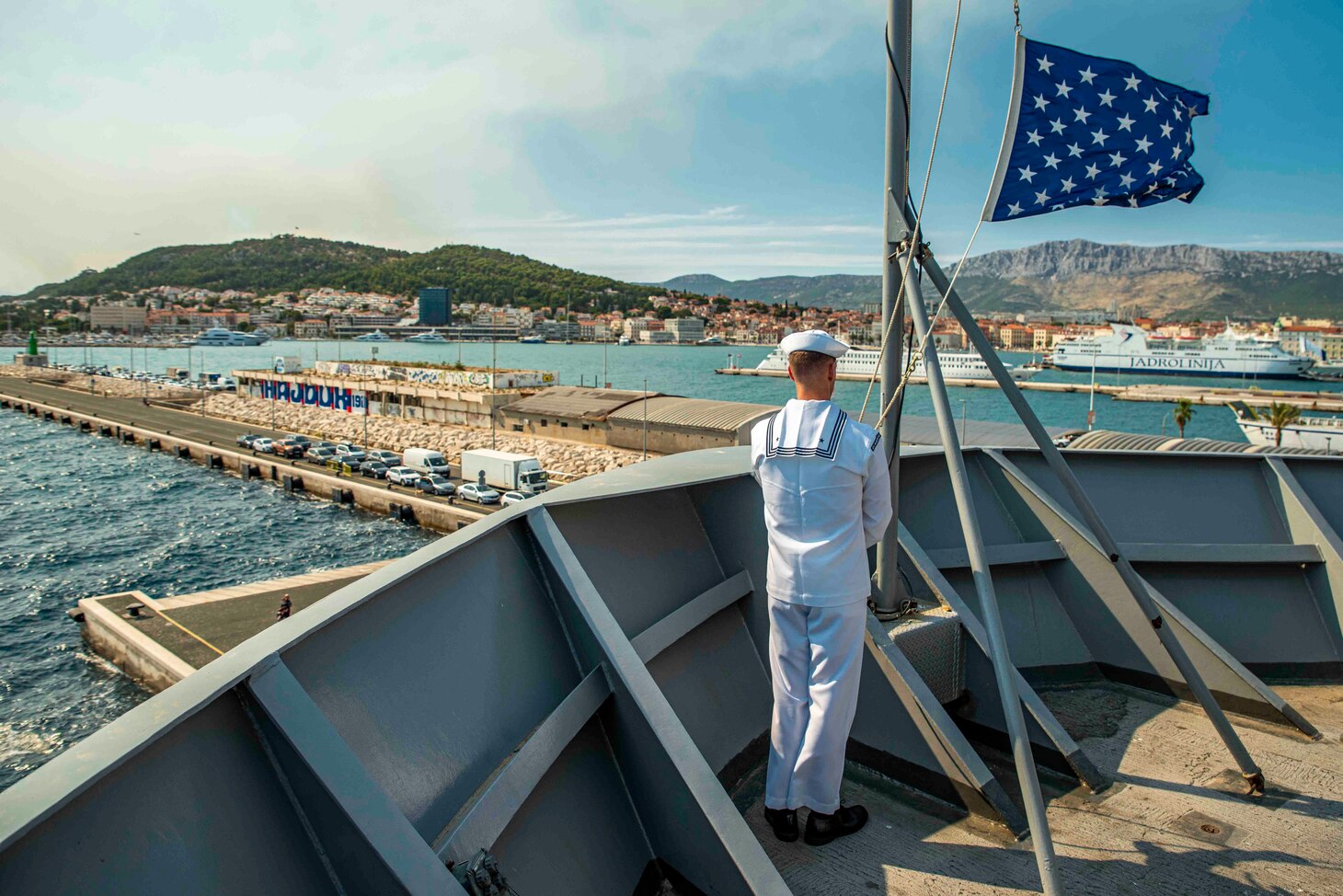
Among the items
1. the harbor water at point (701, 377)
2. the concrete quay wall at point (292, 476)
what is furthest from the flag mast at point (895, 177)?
the harbor water at point (701, 377)

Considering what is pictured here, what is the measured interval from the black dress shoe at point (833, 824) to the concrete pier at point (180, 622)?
12830 millimetres

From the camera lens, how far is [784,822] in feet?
9.94

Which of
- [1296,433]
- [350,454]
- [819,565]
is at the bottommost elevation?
[350,454]

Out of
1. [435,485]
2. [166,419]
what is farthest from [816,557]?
[166,419]

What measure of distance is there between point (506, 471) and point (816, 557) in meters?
27.8

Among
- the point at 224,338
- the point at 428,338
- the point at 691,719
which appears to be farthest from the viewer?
the point at 428,338

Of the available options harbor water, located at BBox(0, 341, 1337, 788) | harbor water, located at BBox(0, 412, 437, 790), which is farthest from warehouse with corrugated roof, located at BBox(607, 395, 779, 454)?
harbor water, located at BBox(0, 412, 437, 790)

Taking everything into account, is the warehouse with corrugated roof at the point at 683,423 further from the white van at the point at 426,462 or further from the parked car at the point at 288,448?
the parked car at the point at 288,448

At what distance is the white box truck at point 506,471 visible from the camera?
2939 cm

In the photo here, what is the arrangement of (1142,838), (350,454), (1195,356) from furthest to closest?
(1195,356) → (350,454) → (1142,838)

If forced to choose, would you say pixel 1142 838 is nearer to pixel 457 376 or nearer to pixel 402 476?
pixel 402 476

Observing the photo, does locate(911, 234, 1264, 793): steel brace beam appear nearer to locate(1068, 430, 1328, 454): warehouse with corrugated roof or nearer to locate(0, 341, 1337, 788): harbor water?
locate(0, 341, 1337, 788): harbor water

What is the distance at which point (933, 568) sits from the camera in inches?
160

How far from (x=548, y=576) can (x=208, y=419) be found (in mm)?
60277
